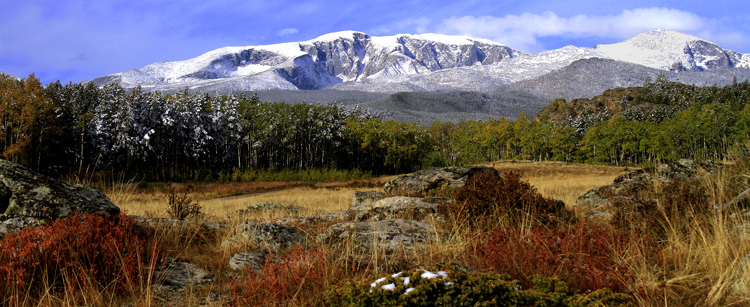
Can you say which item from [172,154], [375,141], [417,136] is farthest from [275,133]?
[417,136]

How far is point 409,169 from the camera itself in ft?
305

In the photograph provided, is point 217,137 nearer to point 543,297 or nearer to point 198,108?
point 198,108

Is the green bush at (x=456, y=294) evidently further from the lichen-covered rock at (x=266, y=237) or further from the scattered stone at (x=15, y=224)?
the scattered stone at (x=15, y=224)

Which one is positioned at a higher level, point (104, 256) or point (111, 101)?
point (111, 101)

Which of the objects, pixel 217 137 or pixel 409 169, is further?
pixel 409 169

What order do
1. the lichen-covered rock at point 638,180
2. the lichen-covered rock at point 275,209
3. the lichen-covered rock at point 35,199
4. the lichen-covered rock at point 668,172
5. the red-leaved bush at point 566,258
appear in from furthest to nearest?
1. the lichen-covered rock at point 275,209
2. the lichen-covered rock at point 668,172
3. the lichen-covered rock at point 638,180
4. the lichen-covered rock at point 35,199
5. the red-leaved bush at point 566,258

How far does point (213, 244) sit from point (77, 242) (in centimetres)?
220

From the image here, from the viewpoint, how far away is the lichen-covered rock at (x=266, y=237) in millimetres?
5914

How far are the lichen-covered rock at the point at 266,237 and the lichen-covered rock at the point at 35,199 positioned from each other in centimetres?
193

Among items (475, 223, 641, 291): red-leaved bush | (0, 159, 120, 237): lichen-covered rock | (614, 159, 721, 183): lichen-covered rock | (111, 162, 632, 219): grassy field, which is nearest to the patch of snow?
(475, 223, 641, 291): red-leaved bush

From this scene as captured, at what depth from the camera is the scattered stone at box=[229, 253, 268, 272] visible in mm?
4730

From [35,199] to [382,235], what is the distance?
4.85 m

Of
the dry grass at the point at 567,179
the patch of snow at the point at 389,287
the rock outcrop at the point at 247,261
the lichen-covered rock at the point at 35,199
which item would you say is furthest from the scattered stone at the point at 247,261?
the dry grass at the point at 567,179

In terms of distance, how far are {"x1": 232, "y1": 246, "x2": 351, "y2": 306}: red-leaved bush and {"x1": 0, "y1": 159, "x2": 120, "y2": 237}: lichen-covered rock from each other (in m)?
3.20
